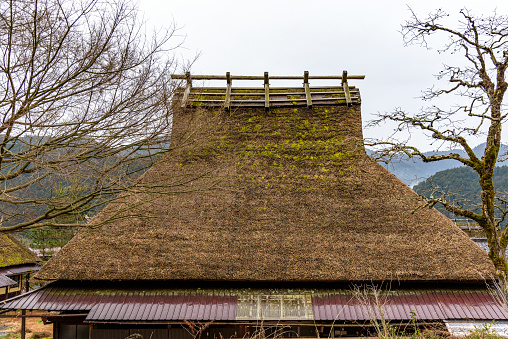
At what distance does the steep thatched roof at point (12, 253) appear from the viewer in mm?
17081

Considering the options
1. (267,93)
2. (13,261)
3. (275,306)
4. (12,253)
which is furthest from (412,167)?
(275,306)

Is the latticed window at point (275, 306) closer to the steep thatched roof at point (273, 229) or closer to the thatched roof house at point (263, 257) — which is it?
the thatched roof house at point (263, 257)

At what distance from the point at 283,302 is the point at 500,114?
576 cm

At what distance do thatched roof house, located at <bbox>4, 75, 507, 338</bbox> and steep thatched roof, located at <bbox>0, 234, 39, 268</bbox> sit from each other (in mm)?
10669

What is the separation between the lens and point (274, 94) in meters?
12.6

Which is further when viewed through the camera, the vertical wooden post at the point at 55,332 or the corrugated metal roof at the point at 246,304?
the vertical wooden post at the point at 55,332

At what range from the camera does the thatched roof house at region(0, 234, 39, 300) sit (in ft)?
55.3

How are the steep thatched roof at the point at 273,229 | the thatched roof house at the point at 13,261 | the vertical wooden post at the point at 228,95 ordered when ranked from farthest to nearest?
1. the thatched roof house at the point at 13,261
2. the vertical wooden post at the point at 228,95
3. the steep thatched roof at the point at 273,229

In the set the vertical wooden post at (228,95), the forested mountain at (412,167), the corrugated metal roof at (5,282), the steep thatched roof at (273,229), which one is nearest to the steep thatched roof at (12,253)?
the corrugated metal roof at (5,282)

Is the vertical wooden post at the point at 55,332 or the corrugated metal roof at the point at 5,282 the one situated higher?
the corrugated metal roof at the point at 5,282

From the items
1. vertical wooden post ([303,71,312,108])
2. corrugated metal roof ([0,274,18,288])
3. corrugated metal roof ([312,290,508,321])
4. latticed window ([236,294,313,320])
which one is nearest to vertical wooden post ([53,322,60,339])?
latticed window ([236,294,313,320])

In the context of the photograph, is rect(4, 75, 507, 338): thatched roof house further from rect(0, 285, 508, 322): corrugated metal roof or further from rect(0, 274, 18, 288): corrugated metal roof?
rect(0, 274, 18, 288): corrugated metal roof

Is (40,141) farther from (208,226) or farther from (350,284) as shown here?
(350,284)

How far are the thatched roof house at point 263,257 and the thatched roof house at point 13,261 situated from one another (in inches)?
411
